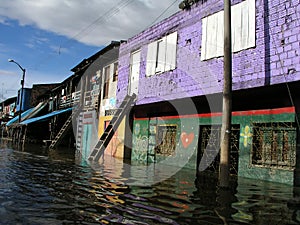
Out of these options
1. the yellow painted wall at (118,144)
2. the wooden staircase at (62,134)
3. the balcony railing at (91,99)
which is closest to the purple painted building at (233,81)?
the yellow painted wall at (118,144)

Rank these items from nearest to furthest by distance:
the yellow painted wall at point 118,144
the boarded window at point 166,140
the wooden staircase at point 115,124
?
the boarded window at point 166,140
the wooden staircase at point 115,124
the yellow painted wall at point 118,144

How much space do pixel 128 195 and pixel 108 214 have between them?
1.78 m

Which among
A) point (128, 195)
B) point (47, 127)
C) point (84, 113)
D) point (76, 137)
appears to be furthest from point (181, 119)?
point (47, 127)

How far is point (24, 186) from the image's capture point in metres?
7.96

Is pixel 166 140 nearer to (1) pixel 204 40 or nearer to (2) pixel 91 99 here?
(1) pixel 204 40

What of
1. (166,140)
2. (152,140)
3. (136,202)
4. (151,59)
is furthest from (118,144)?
(136,202)

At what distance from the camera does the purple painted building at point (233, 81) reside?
9.91 meters

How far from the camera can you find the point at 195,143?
1363 cm

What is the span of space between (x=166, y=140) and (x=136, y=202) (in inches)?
356

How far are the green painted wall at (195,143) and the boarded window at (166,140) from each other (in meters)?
0.22

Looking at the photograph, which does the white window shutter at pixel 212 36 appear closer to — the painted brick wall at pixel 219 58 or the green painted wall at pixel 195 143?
the painted brick wall at pixel 219 58

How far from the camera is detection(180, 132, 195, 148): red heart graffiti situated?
45.6 ft

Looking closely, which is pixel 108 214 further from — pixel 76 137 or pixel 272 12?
pixel 76 137

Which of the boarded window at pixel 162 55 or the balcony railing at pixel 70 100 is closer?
the boarded window at pixel 162 55
